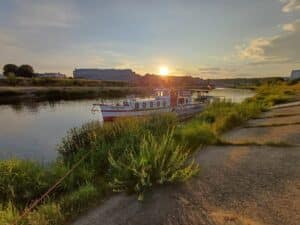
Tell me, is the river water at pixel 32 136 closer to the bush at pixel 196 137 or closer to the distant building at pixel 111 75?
the bush at pixel 196 137

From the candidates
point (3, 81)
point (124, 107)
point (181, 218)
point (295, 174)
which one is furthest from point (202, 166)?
point (3, 81)

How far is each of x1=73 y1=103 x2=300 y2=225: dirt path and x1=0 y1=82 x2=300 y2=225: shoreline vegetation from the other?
276mm

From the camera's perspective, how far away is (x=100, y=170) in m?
7.00

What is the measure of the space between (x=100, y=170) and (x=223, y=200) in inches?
141

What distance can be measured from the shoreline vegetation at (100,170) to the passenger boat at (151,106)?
1152 cm

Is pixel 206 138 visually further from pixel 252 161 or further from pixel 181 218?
pixel 181 218

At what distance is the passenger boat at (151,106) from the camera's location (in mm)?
22484

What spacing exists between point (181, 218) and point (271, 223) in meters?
1.20

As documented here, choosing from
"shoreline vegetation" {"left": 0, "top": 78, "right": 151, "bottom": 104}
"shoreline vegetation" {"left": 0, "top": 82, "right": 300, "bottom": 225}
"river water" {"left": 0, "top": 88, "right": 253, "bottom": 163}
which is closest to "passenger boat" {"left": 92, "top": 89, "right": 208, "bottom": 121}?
"river water" {"left": 0, "top": 88, "right": 253, "bottom": 163}

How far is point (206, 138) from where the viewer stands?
27.3 feet

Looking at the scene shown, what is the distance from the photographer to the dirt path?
387 cm

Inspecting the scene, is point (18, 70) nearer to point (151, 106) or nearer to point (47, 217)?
point (151, 106)

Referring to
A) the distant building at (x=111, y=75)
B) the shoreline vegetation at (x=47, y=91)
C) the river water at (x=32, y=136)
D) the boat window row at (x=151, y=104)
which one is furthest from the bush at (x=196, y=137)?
the distant building at (x=111, y=75)

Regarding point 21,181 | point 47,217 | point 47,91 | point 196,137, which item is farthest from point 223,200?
point 47,91
